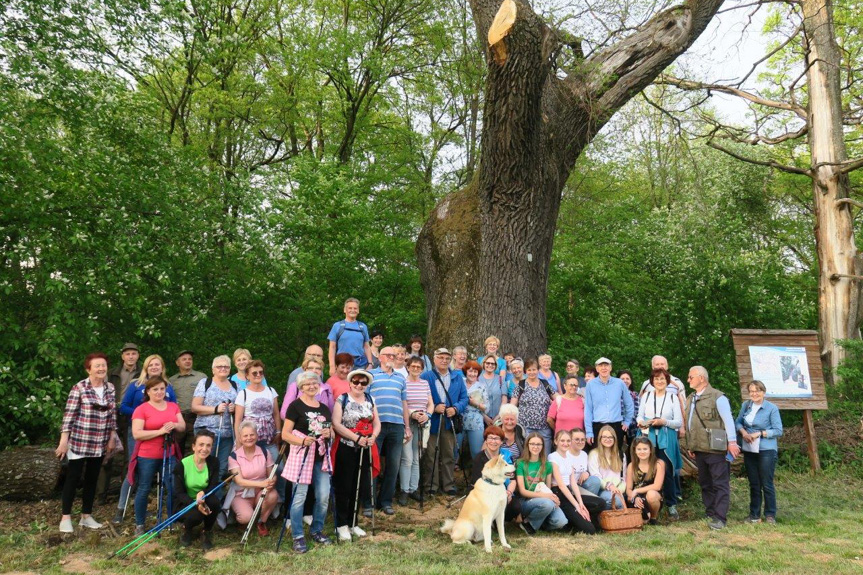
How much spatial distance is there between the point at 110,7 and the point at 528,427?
7.03 metres

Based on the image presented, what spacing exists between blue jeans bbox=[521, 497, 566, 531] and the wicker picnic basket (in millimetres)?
407

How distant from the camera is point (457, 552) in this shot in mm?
5172

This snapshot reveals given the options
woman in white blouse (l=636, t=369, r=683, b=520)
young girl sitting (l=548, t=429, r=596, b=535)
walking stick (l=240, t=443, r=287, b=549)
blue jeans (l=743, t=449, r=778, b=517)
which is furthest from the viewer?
woman in white blouse (l=636, t=369, r=683, b=520)

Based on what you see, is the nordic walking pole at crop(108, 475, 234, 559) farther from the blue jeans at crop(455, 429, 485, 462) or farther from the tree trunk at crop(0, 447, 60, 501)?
the blue jeans at crop(455, 429, 485, 462)

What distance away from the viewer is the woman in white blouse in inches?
268

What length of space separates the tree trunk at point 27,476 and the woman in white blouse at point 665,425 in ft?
20.9

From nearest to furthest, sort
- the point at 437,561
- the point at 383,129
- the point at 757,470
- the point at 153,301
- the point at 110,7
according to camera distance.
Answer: the point at 437,561 → the point at 757,470 → the point at 110,7 → the point at 153,301 → the point at 383,129

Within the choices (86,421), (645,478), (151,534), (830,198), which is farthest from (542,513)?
(830,198)

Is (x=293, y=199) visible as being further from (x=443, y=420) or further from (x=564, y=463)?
(x=564, y=463)

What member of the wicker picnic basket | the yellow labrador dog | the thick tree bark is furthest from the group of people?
the thick tree bark

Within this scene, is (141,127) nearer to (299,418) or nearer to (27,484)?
(27,484)

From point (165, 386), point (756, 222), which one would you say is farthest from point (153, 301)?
point (756, 222)

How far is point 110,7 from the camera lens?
7656 mm

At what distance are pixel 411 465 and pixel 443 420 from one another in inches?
25.0
